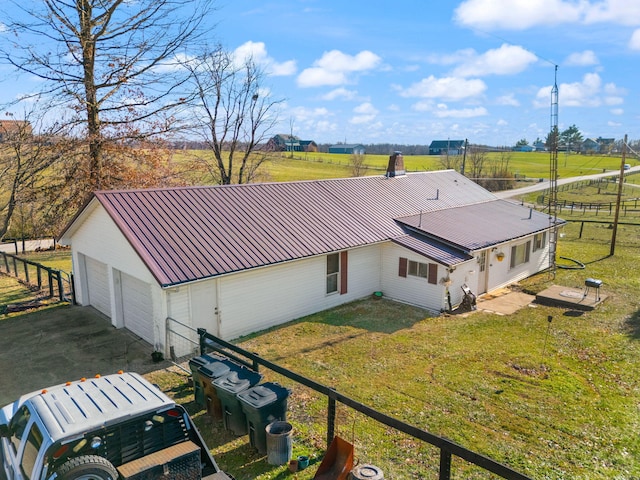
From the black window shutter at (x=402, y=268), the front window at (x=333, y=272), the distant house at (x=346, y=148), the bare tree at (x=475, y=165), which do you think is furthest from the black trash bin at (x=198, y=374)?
the distant house at (x=346, y=148)

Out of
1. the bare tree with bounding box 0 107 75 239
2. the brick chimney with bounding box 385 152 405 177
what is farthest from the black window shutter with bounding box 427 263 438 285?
the bare tree with bounding box 0 107 75 239

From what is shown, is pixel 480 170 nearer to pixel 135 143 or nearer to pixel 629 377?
pixel 135 143

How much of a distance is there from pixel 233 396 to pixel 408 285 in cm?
1121

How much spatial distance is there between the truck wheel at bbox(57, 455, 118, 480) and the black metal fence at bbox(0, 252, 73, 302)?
14.3 meters

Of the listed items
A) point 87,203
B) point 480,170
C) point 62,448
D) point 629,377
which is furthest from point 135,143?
point 480,170

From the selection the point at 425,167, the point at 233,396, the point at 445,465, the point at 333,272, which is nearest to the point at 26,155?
the point at 333,272

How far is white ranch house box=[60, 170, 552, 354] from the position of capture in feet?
44.8

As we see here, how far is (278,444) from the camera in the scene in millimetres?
7949

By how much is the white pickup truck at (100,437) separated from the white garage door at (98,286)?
9.72 meters

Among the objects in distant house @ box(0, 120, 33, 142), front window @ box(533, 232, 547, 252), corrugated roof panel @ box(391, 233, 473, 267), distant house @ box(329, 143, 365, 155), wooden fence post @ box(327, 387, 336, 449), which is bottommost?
wooden fence post @ box(327, 387, 336, 449)

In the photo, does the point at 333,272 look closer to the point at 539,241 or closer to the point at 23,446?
the point at 23,446

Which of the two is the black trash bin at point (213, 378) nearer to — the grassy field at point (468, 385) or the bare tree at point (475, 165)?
the grassy field at point (468, 385)

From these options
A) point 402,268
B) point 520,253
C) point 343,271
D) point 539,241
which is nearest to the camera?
point 343,271

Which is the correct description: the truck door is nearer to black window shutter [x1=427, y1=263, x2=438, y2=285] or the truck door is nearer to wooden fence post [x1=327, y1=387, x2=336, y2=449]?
wooden fence post [x1=327, y1=387, x2=336, y2=449]
